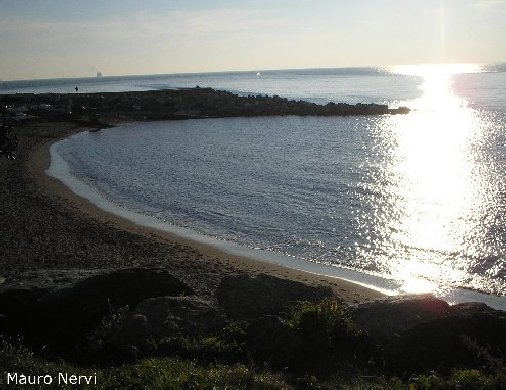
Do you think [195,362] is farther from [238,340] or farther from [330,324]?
[330,324]

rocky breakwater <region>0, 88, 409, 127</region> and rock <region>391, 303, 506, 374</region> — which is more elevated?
rocky breakwater <region>0, 88, 409, 127</region>

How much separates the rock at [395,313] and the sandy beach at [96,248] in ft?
14.3

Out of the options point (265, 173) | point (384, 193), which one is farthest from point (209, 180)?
point (384, 193)

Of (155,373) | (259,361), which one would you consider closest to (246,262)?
(259,361)

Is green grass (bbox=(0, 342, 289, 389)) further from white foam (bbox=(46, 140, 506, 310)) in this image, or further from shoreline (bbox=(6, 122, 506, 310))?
white foam (bbox=(46, 140, 506, 310))

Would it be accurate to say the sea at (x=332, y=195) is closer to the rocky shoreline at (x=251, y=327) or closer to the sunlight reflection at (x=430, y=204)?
the sunlight reflection at (x=430, y=204)

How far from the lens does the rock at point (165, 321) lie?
29.0 ft

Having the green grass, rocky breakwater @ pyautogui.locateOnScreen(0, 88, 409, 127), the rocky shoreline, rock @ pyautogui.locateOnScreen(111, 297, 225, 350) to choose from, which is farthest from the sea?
rocky breakwater @ pyautogui.locateOnScreen(0, 88, 409, 127)

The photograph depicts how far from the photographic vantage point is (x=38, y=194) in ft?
92.6

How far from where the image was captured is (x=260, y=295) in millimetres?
10977

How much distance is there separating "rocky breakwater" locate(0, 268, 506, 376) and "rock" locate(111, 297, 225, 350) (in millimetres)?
17

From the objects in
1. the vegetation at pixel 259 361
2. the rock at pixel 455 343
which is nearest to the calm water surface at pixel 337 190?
the rock at pixel 455 343

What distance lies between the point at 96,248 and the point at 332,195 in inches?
538

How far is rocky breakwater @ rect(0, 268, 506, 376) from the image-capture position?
8.47 m
